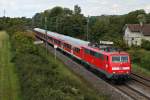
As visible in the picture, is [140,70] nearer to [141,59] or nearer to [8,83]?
[141,59]

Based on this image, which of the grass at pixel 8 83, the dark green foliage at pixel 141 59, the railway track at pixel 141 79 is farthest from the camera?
the dark green foliage at pixel 141 59

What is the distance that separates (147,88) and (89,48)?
1014cm

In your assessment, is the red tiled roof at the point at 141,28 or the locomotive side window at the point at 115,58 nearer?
the locomotive side window at the point at 115,58

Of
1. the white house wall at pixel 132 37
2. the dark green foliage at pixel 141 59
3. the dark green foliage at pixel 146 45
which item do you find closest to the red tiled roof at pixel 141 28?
the white house wall at pixel 132 37

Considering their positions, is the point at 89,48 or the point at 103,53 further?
the point at 89,48

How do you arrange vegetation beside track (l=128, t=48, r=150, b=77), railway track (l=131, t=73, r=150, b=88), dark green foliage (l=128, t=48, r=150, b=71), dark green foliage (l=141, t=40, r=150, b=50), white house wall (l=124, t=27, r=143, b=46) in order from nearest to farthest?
railway track (l=131, t=73, r=150, b=88) → vegetation beside track (l=128, t=48, r=150, b=77) → dark green foliage (l=128, t=48, r=150, b=71) → dark green foliage (l=141, t=40, r=150, b=50) → white house wall (l=124, t=27, r=143, b=46)

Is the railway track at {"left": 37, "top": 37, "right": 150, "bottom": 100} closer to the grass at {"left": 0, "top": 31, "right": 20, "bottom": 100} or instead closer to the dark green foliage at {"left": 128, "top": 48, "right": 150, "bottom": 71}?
the dark green foliage at {"left": 128, "top": 48, "right": 150, "bottom": 71}

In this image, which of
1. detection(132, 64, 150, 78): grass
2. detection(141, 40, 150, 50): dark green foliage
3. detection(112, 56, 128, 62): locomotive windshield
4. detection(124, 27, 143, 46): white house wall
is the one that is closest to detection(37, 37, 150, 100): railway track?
detection(132, 64, 150, 78): grass

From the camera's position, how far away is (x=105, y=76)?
3045 cm

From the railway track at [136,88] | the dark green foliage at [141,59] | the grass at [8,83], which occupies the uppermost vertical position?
the dark green foliage at [141,59]

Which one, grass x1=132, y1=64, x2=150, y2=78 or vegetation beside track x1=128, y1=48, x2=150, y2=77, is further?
vegetation beside track x1=128, y1=48, x2=150, y2=77

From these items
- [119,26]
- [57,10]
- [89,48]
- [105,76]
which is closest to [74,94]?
[105,76]

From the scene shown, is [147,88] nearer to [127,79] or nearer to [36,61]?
[127,79]

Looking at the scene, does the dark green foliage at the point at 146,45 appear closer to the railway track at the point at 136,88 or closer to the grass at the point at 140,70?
the grass at the point at 140,70
